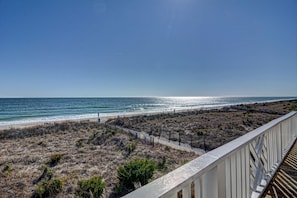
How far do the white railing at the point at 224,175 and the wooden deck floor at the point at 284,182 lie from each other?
7 centimetres

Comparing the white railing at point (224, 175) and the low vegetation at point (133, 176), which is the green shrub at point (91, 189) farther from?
the white railing at point (224, 175)

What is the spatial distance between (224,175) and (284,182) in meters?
1.70

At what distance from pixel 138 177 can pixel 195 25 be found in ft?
26.1

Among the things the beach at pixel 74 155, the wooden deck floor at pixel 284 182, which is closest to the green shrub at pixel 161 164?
the beach at pixel 74 155

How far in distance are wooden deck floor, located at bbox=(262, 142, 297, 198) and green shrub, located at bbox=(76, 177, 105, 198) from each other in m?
3.33

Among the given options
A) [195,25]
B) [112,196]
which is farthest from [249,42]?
[112,196]

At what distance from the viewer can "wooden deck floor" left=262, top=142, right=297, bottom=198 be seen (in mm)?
2105

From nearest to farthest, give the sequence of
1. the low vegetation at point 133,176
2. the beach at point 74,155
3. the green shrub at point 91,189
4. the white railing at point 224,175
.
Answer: the white railing at point 224,175
the green shrub at point 91,189
the low vegetation at point 133,176
the beach at point 74,155

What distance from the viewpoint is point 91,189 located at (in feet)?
14.5

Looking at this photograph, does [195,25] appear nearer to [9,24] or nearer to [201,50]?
[201,50]

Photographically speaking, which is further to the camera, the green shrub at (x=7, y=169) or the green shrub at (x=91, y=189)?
the green shrub at (x=7, y=169)

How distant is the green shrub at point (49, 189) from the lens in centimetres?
456

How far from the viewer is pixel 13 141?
10.3m

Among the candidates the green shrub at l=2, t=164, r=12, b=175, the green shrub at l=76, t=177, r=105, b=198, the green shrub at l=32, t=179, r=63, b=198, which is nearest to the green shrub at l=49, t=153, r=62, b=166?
the green shrub at l=2, t=164, r=12, b=175
